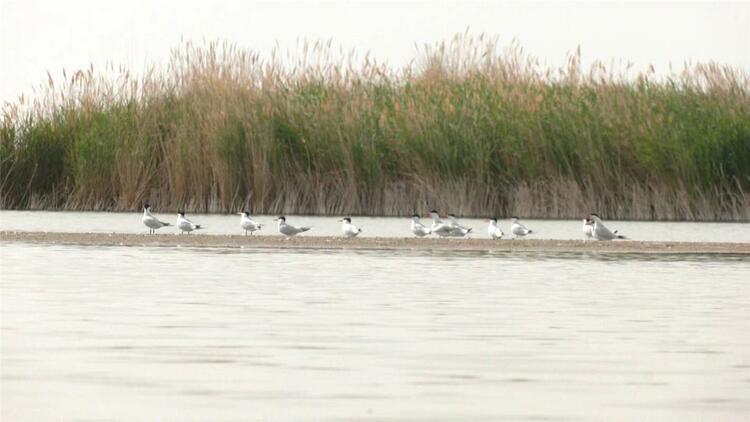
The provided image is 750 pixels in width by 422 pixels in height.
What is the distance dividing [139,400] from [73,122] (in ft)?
67.2

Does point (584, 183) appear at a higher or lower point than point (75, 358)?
higher

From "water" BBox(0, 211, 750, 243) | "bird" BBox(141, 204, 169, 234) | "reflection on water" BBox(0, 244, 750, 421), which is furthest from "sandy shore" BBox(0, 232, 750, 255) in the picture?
"reflection on water" BBox(0, 244, 750, 421)

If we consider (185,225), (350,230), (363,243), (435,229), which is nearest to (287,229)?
(350,230)

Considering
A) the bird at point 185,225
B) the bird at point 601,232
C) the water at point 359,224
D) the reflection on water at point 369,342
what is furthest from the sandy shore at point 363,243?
the reflection on water at point 369,342

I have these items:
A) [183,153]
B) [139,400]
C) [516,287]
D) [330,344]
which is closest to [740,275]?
[516,287]

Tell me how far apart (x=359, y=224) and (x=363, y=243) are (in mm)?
4037

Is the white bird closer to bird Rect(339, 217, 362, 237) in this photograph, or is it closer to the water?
the water

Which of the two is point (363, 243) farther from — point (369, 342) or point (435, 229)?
point (369, 342)

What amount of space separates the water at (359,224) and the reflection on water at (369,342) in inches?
222

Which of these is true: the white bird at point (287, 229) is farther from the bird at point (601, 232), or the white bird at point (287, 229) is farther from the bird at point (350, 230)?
the bird at point (601, 232)

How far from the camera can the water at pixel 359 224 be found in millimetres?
21391

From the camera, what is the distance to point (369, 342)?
9031mm

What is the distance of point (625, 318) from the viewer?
10719 mm

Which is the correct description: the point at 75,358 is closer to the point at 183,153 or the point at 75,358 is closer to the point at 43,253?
the point at 43,253
